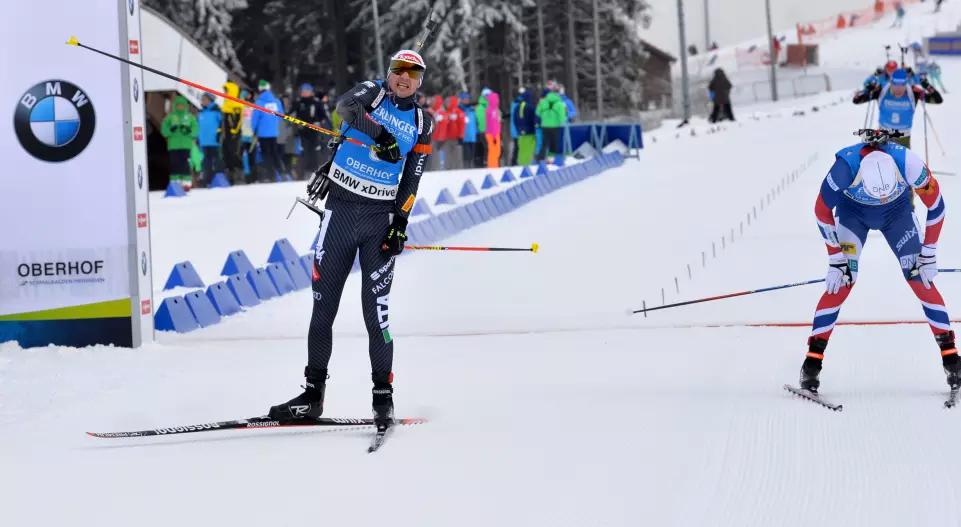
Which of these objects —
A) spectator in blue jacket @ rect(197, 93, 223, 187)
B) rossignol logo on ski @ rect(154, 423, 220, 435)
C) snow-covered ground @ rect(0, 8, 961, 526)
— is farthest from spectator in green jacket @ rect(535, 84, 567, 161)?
rossignol logo on ski @ rect(154, 423, 220, 435)

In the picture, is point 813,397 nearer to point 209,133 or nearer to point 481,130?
point 209,133

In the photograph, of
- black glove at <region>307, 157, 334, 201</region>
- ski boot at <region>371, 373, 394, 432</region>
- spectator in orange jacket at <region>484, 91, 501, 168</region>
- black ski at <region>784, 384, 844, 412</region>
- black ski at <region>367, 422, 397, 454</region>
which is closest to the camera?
black ski at <region>367, 422, 397, 454</region>

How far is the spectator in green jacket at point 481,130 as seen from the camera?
88.3 ft

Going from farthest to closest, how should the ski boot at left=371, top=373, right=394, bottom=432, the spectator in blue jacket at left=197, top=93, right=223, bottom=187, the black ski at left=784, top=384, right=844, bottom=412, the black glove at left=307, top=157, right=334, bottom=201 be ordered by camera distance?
the spectator in blue jacket at left=197, top=93, right=223, bottom=187, the black ski at left=784, top=384, right=844, bottom=412, the black glove at left=307, top=157, right=334, bottom=201, the ski boot at left=371, top=373, right=394, bottom=432

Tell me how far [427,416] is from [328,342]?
30.9 inches

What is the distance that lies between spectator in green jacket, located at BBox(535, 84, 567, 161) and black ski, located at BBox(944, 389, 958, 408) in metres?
19.8

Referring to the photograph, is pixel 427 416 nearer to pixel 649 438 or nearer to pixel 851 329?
pixel 649 438

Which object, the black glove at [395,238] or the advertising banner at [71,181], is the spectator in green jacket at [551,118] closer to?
the advertising banner at [71,181]

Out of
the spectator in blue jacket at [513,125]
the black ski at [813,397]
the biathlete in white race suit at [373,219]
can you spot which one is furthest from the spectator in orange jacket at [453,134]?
the biathlete in white race suit at [373,219]

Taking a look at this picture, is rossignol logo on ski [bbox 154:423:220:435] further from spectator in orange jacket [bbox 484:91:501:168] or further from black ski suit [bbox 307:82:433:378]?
spectator in orange jacket [bbox 484:91:501:168]

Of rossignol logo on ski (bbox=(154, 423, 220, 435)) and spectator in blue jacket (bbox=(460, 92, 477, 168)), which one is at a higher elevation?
spectator in blue jacket (bbox=(460, 92, 477, 168))

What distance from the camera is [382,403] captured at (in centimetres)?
674

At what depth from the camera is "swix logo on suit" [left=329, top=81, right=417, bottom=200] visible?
6.76 metres

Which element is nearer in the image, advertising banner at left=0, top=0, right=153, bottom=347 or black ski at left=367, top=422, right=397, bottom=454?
black ski at left=367, top=422, right=397, bottom=454
